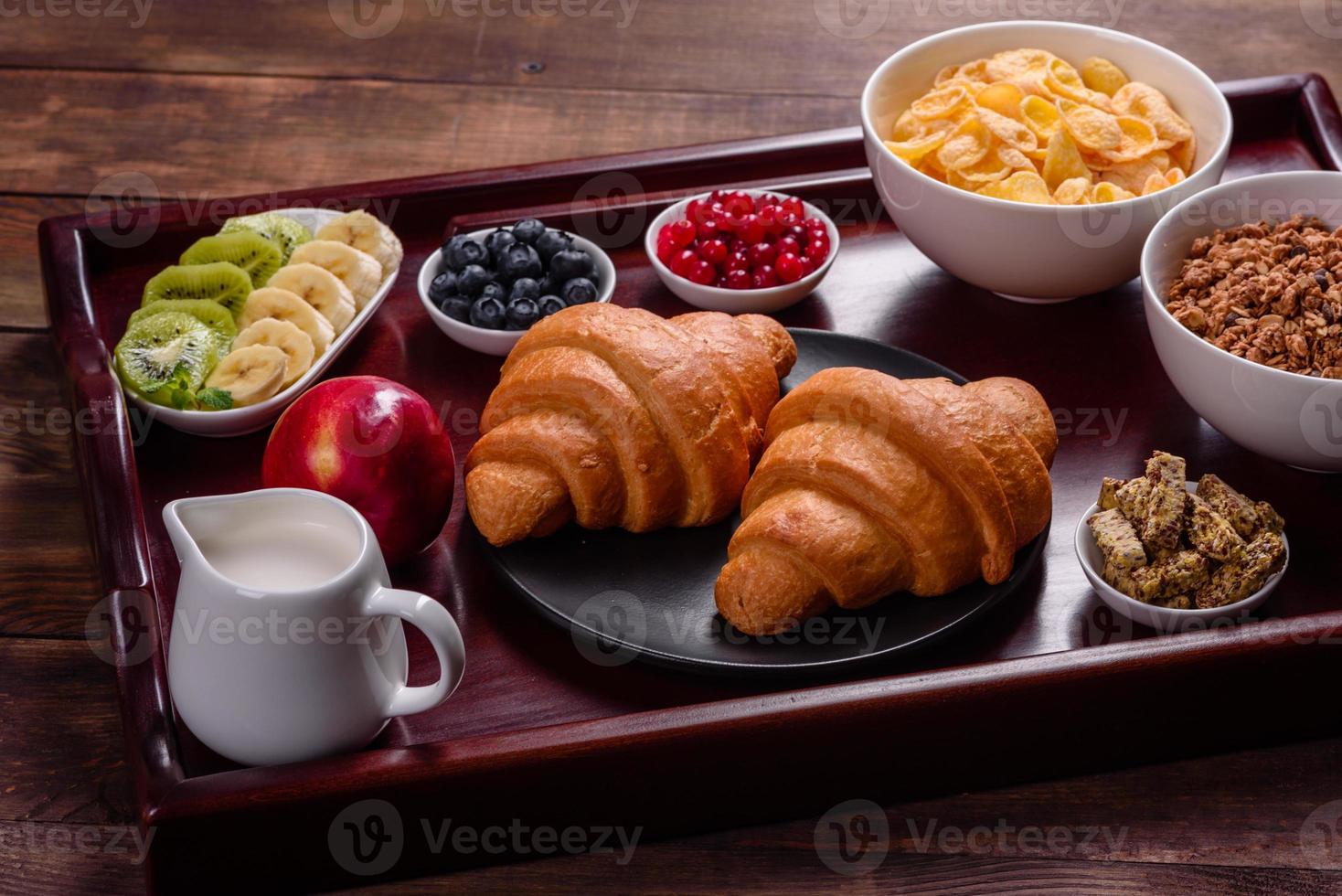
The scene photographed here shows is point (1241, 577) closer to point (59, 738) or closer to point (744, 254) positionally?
point (744, 254)

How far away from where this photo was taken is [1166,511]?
1478 mm

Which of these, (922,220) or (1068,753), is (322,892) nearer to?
(1068,753)

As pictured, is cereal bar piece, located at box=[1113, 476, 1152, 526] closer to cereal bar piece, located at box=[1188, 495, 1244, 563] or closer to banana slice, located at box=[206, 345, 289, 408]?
cereal bar piece, located at box=[1188, 495, 1244, 563]

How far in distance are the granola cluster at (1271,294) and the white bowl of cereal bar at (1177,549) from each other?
183 millimetres

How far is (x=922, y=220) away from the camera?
6.24 feet

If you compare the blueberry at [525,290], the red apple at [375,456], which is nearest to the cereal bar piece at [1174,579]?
the red apple at [375,456]

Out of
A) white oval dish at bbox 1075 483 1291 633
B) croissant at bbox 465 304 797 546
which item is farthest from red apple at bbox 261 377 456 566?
white oval dish at bbox 1075 483 1291 633

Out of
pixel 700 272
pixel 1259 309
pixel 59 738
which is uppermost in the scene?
pixel 1259 309

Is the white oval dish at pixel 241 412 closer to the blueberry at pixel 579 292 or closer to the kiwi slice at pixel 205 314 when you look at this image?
the kiwi slice at pixel 205 314

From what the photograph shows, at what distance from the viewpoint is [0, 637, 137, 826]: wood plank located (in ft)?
4.74

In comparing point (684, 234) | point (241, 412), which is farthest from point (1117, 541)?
point (241, 412)

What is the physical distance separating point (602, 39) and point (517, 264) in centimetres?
120

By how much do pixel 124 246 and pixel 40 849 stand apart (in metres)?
0.99

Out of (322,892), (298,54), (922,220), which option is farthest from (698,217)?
(298,54)
